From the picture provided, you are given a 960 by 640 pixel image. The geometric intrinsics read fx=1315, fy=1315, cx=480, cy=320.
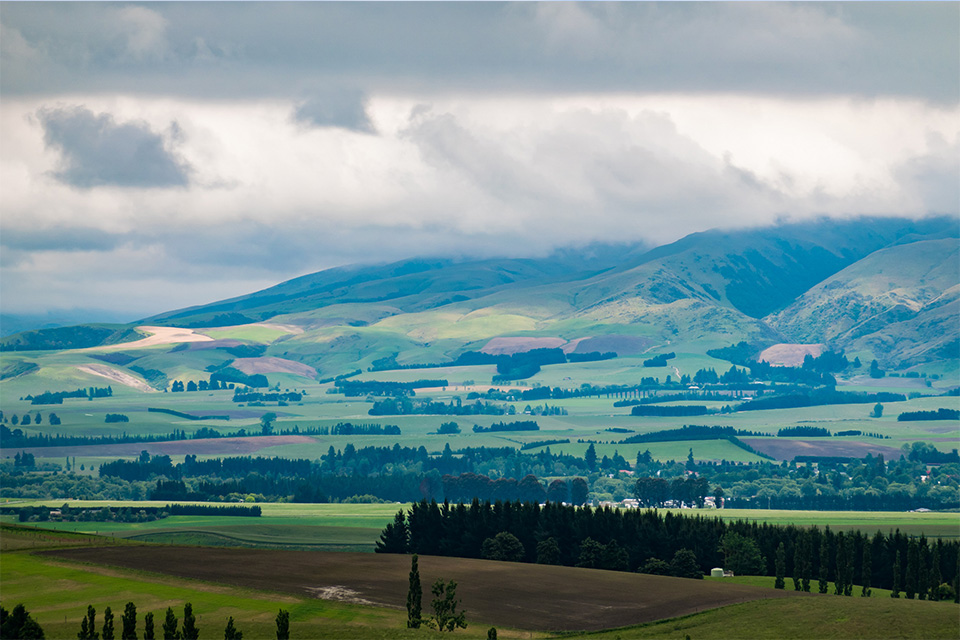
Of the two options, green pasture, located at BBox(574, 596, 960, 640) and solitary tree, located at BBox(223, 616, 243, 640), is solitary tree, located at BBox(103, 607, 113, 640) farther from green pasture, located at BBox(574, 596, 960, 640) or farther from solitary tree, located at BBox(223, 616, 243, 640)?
green pasture, located at BBox(574, 596, 960, 640)

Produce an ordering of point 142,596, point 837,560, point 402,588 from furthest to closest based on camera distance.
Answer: point 837,560 → point 402,588 → point 142,596

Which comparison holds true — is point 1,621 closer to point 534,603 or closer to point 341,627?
point 341,627

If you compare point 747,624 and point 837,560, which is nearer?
point 747,624

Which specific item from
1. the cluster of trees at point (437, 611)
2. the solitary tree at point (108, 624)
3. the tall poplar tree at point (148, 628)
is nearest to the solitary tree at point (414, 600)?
the cluster of trees at point (437, 611)

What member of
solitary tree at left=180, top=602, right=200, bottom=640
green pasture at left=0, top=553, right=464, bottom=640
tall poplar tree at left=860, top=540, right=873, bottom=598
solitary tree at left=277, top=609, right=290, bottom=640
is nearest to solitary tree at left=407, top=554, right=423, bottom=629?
green pasture at left=0, top=553, right=464, bottom=640

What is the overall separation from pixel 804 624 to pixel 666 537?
65.2m

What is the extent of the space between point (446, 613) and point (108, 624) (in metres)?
34.9

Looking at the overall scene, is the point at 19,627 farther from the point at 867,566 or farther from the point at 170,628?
the point at 867,566

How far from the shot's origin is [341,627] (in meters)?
134

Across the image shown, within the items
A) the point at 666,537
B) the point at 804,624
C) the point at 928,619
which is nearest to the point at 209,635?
the point at 804,624

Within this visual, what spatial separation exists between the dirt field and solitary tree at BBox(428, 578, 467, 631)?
2.54 metres

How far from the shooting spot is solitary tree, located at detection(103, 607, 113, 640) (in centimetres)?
12668

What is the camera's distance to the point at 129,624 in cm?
12850

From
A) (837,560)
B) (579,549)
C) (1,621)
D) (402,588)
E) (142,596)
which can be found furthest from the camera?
(579,549)
